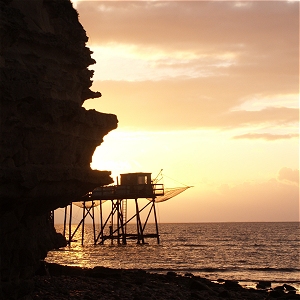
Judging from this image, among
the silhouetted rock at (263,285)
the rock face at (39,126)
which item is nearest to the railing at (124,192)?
the silhouetted rock at (263,285)

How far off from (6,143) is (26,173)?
70 centimetres

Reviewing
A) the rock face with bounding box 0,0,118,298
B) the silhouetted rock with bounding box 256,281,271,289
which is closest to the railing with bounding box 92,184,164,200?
the silhouetted rock with bounding box 256,281,271,289

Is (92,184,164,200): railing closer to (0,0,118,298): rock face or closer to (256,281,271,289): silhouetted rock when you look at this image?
(256,281,271,289): silhouetted rock

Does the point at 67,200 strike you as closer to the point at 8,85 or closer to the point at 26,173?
the point at 26,173

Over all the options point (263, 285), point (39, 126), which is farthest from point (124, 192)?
point (39, 126)

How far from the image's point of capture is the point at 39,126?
10.7 metres

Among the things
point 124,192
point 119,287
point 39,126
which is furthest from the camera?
point 124,192

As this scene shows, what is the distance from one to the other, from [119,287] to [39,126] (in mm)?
9478

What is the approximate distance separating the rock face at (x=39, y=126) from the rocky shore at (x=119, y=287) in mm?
3037

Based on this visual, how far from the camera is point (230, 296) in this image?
65.8ft

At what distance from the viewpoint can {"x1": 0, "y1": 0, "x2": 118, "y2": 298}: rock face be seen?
401 inches

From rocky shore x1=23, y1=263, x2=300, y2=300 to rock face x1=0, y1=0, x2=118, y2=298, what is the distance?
120 inches

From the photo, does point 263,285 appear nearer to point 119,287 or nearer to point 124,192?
point 119,287

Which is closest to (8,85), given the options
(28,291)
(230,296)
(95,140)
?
(95,140)
